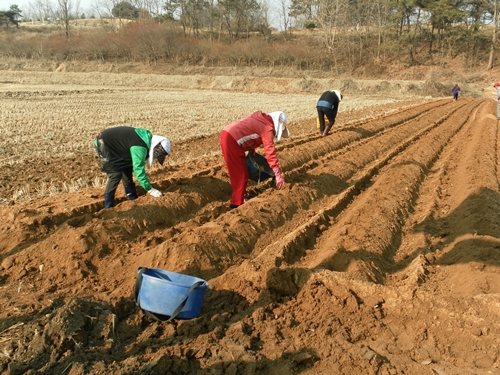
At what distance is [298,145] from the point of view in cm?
1057

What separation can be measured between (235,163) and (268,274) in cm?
259

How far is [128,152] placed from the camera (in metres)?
5.65

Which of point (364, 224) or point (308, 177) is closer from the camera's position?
point (364, 224)

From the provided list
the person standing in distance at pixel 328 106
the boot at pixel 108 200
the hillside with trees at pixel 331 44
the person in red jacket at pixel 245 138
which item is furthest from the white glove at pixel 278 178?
the hillside with trees at pixel 331 44

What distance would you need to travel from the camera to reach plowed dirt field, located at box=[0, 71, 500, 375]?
2.94 metres

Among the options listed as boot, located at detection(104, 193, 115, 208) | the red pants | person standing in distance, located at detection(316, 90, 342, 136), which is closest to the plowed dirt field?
boot, located at detection(104, 193, 115, 208)

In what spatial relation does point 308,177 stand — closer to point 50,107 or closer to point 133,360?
point 133,360

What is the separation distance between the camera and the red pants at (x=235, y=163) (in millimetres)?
5980

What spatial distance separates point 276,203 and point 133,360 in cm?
363

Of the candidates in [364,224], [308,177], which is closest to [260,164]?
[308,177]

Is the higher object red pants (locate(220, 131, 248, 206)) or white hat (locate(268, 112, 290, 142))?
white hat (locate(268, 112, 290, 142))

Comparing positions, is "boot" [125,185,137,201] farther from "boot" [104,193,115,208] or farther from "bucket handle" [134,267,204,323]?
"bucket handle" [134,267,204,323]

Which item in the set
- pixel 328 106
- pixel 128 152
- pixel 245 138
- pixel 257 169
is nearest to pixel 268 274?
pixel 245 138

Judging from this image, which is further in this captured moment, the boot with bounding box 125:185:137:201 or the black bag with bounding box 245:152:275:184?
the black bag with bounding box 245:152:275:184
